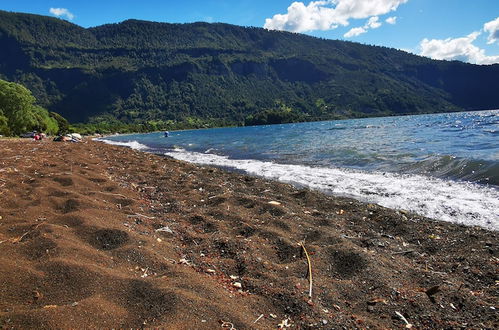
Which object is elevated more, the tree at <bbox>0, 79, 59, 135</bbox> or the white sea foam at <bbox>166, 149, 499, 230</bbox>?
the tree at <bbox>0, 79, 59, 135</bbox>

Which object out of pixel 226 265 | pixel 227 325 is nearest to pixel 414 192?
pixel 226 265

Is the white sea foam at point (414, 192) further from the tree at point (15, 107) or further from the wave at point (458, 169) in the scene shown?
the tree at point (15, 107)

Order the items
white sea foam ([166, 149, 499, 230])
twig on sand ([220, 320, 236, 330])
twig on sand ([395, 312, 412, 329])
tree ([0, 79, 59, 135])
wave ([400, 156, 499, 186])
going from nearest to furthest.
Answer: twig on sand ([220, 320, 236, 330]) → twig on sand ([395, 312, 412, 329]) → white sea foam ([166, 149, 499, 230]) → wave ([400, 156, 499, 186]) → tree ([0, 79, 59, 135])

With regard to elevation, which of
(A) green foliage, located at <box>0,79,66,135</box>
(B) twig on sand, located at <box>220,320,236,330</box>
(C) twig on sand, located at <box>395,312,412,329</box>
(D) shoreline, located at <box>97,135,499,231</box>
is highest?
(A) green foliage, located at <box>0,79,66,135</box>

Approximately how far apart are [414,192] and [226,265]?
27.9 feet

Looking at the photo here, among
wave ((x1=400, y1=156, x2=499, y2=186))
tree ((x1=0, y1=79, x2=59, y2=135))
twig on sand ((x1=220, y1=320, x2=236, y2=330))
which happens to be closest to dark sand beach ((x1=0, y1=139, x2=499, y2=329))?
twig on sand ((x1=220, y1=320, x2=236, y2=330))

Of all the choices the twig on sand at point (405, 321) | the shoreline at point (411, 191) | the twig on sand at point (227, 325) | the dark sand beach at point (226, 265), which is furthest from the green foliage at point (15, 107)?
the twig on sand at point (405, 321)

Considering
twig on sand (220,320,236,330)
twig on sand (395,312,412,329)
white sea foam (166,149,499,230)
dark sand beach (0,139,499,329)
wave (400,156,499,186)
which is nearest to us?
twig on sand (220,320,236,330)

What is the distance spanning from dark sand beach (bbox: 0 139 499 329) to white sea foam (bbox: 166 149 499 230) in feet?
3.65

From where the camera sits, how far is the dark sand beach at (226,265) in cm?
340

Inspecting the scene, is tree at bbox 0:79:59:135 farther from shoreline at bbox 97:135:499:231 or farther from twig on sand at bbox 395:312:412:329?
twig on sand at bbox 395:312:412:329

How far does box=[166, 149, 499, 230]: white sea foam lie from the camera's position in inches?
322

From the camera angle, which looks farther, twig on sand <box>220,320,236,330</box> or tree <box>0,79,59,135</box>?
tree <box>0,79,59,135</box>

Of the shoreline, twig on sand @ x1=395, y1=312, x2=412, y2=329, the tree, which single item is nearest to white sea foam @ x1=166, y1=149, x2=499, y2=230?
the shoreline
